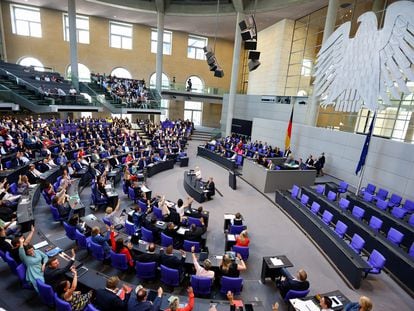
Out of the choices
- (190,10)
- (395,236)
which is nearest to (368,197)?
(395,236)

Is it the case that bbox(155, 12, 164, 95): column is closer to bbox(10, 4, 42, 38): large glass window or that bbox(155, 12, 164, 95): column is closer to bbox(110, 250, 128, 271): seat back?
bbox(10, 4, 42, 38): large glass window

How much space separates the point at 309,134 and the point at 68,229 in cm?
1455

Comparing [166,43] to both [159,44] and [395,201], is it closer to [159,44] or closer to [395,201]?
[159,44]

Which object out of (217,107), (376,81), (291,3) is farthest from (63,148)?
(217,107)

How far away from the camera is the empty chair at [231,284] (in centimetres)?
511

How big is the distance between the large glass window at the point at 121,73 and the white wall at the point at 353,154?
61.3ft

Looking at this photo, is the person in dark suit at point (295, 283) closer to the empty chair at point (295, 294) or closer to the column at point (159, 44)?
the empty chair at point (295, 294)

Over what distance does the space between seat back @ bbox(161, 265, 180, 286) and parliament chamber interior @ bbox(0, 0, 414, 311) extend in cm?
7

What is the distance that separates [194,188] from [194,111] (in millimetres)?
25020

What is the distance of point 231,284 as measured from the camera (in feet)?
16.9

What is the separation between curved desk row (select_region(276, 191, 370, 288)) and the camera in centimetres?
593

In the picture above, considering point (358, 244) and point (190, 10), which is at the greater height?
point (190, 10)

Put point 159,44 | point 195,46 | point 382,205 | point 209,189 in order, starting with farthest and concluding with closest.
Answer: point 195,46 < point 159,44 < point 209,189 < point 382,205

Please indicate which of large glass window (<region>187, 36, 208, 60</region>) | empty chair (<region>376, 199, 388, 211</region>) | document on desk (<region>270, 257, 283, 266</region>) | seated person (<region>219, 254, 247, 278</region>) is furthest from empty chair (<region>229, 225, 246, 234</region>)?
large glass window (<region>187, 36, 208, 60</region>)
